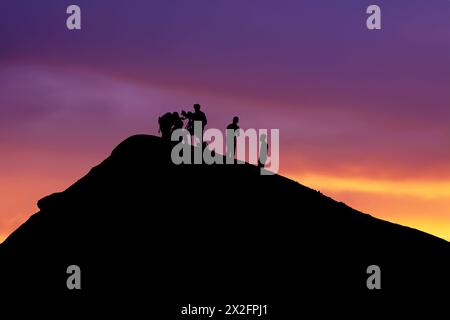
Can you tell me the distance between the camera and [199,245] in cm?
4475

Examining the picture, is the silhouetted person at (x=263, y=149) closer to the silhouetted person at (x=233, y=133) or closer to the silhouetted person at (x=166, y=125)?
the silhouetted person at (x=233, y=133)

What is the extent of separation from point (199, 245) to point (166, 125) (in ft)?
28.3

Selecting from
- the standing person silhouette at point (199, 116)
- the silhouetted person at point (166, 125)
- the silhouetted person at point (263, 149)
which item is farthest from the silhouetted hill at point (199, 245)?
the standing person silhouette at point (199, 116)

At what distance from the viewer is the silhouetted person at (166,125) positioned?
48406 millimetres

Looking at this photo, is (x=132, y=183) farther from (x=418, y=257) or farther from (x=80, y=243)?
(x=418, y=257)

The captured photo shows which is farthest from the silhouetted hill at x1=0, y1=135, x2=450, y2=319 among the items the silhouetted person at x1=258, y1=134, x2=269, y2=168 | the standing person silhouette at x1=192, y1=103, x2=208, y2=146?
the standing person silhouette at x1=192, y1=103, x2=208, y2=146

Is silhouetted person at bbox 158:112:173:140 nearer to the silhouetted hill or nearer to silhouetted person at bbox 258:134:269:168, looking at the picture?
the silhouetted hill

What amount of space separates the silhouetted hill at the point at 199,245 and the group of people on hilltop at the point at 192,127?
1.44 metres

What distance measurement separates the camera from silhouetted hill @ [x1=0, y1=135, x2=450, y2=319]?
4266 cm

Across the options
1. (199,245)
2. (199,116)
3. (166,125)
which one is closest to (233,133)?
(199,116)

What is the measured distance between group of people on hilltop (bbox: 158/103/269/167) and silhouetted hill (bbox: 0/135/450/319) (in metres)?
1.44

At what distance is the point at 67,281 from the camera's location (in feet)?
143

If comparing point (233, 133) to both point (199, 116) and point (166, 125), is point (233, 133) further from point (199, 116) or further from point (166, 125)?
point (166, 125)
